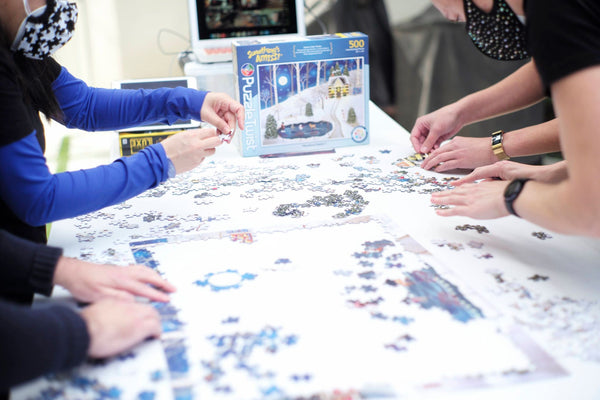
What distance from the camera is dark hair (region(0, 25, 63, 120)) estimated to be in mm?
1249

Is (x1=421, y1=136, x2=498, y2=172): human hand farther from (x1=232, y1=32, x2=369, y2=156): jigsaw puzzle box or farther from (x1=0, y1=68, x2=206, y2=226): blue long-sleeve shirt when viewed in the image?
(x1=0, y1=68, x2=206, y2=226): blue long-sleeve shirt

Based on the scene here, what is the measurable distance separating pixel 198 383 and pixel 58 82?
1150 mm

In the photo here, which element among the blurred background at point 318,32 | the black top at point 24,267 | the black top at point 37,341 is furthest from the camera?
the blurred background at point 318,32

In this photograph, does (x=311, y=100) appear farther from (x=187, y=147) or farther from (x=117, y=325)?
(x=117, y=325)

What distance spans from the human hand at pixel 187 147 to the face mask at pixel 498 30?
69 centimetres

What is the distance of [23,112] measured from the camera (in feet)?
3.99

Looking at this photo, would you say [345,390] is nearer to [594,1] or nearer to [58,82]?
[594,1]

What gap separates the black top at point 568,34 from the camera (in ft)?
3.04

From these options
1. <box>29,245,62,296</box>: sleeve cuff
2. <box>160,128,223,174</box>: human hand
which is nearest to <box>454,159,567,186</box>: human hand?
<box>160,128,223,174</box>: human hand

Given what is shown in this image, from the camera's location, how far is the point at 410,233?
136 centimetres

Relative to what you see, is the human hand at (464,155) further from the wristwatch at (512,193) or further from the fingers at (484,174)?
the wristwatch at (512,193)

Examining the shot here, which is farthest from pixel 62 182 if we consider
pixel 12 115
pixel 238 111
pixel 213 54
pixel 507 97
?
pixel 213 54

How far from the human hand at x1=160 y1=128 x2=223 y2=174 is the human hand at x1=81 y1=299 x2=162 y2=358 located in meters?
0.52

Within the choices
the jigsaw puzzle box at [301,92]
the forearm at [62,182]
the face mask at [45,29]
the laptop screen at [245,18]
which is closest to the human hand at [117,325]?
the forearm at [62,182]
